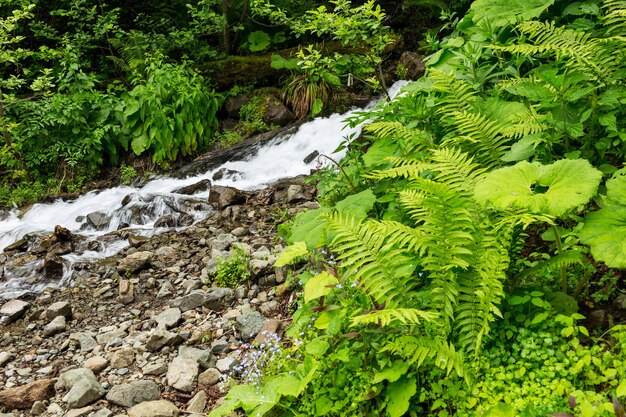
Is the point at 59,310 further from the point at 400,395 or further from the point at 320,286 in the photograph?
the point at 400,395

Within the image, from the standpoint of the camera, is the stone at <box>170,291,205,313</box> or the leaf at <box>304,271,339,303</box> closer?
the leaf at <box>304,271,339,303</box>

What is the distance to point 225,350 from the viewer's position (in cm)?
379

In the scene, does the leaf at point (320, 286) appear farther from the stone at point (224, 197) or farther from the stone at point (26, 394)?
the stone at point (224, 197)

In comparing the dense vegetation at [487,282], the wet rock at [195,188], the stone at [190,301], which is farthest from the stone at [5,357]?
the wet rock at [195,188]

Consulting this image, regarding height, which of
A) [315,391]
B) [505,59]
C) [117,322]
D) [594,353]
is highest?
[505,59]

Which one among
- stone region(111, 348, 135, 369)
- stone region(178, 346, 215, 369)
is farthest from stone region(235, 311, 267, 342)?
stone region(111, 348, 135, 369)

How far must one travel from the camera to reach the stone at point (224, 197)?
723 centimetres

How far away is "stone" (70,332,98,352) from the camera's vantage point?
4.31 meters

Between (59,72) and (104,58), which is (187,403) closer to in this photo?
(59,72)

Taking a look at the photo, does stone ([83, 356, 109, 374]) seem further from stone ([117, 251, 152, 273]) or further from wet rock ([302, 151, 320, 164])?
wet rock ([302, 151, 320, 164])

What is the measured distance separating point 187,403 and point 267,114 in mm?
7616

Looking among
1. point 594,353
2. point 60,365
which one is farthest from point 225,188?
point 594,353

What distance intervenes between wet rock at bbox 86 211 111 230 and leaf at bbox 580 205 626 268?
7.03 meters

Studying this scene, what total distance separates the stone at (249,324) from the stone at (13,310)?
2.66 meters
